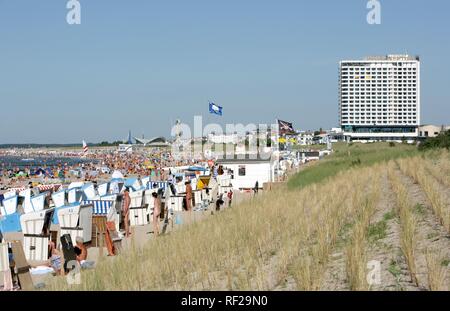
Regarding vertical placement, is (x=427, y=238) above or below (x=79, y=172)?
above

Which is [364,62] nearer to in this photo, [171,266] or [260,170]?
[260,170]

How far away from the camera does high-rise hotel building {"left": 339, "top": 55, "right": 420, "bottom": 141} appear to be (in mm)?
153125

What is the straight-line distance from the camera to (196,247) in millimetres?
10078

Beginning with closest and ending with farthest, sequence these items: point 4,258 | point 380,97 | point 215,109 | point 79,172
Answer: point 4,258 → point 215,109 → point 79,172 → point 380,97

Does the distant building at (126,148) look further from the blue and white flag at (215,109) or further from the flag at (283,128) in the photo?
the flag at (283,128)

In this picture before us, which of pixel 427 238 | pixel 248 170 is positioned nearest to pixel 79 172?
pixel 248 170

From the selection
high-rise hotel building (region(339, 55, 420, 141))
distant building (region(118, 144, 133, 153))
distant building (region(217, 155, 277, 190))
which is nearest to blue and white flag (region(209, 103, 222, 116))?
distant building (region(217, 155, 277, 190))

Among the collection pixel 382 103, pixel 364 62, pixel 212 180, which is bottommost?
pixel 212 180

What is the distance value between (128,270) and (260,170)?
86.1 feet

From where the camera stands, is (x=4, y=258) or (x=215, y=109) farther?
(x=215, y=109)

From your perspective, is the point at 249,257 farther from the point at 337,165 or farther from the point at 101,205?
the point at 337,165

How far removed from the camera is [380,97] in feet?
506

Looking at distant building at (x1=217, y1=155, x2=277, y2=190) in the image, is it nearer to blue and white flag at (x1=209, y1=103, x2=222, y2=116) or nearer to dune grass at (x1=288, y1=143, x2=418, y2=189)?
dune grass at (x1=288, y1=143, x2=418, y2=189)
